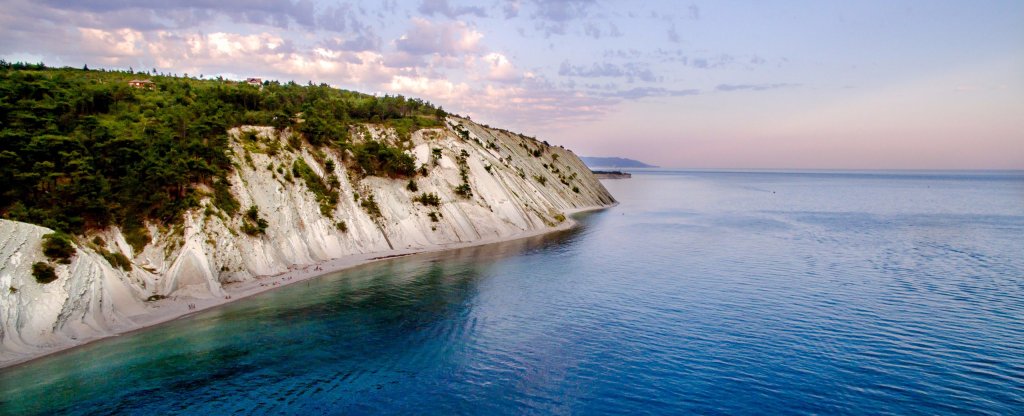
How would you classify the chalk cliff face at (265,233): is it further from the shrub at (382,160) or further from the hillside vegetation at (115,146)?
the hillside vegetation at (115,146)

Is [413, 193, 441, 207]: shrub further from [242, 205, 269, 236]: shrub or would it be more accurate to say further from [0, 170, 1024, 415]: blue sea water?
[242, 205, 269, 236]: shrub

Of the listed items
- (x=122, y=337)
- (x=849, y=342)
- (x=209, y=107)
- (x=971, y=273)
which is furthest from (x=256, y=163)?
(x=971, y=273)

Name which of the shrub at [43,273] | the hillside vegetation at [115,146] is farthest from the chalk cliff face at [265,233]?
the hillside vegetation at [115,146]

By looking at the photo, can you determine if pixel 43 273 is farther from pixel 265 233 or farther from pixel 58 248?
pixel 265 233

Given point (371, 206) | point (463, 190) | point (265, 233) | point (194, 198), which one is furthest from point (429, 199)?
point (194, 198)

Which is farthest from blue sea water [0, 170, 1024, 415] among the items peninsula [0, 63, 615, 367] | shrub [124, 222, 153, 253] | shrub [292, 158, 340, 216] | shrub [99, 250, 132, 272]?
shrub [292, 158, 340, 216]
